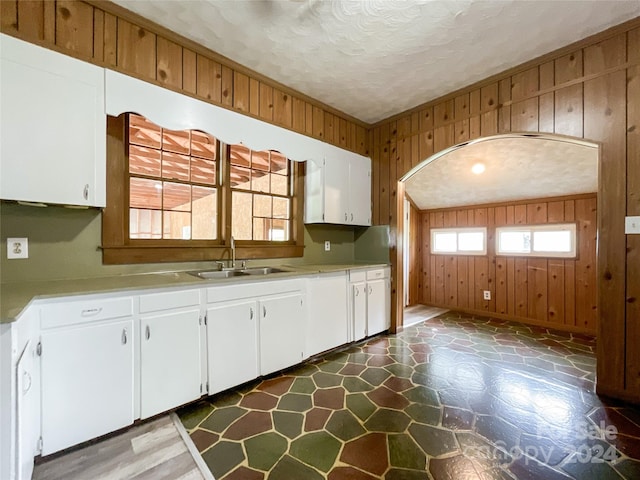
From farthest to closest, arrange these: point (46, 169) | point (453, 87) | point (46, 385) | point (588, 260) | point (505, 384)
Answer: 1. point (588, 260)
2. point (453, 87)
3. point (505, 384)
4. point (46, 169)
5. point (46, 385)

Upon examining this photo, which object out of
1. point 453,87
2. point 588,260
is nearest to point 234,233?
point 453,87

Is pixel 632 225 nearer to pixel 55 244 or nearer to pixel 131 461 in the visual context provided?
pixel 131 461

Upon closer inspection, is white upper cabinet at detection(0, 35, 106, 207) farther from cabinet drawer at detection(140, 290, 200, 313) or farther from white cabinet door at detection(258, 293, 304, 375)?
white cabinet door at detection(258, 293, 304, 375)

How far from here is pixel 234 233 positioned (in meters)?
2.79

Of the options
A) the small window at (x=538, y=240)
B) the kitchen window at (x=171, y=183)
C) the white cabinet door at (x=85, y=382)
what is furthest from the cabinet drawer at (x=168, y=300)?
the small window at (x=538, y=240)

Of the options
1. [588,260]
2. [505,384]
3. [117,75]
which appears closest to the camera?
[117,75]

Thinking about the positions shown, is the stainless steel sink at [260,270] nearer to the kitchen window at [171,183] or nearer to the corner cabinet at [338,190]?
the kitchen window at [171,183]

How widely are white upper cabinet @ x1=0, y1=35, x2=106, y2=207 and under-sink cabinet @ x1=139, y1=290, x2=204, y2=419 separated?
2.63 feet

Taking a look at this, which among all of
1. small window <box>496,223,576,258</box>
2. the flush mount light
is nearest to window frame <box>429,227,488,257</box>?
small window <box>496,223,576,258</box>

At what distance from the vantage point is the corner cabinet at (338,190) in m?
3.21

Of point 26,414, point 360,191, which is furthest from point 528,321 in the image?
point 26,414

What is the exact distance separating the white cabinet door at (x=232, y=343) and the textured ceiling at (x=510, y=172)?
3020 mm

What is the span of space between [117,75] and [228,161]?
1018 mm

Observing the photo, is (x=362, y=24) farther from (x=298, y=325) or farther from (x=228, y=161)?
(x=298, y=325)
